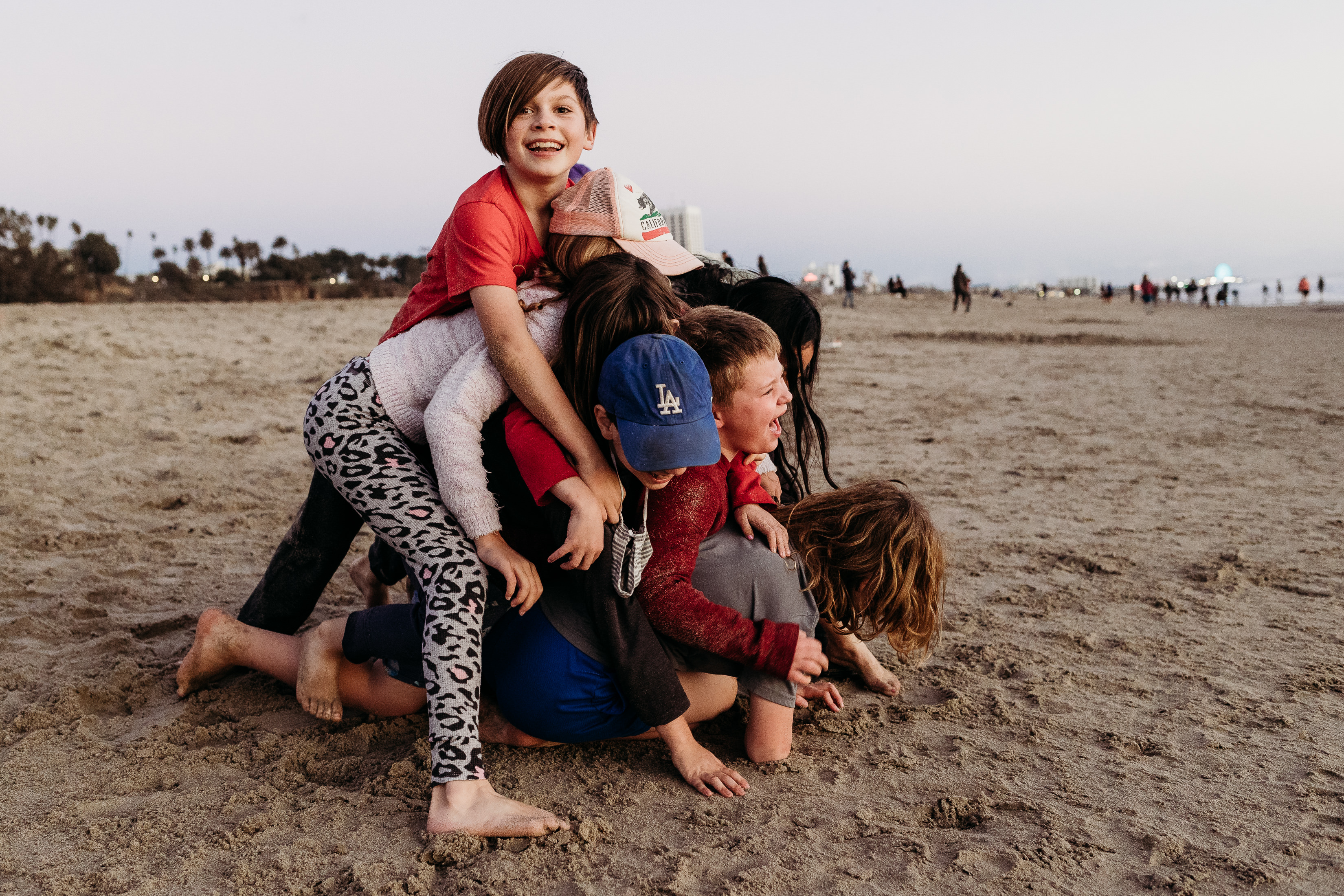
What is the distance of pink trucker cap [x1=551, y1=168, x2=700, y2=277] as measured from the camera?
231cm

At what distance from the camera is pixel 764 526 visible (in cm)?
235

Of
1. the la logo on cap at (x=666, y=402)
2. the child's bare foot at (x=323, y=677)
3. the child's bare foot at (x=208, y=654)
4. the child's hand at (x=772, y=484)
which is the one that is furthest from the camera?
the child's hand at (x=772, y=484)

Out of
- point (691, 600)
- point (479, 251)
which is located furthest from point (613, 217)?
point (691, 600)

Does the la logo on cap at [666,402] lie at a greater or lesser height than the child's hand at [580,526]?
greater

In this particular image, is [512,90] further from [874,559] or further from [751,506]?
[874,559]

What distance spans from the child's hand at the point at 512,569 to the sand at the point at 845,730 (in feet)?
1.53

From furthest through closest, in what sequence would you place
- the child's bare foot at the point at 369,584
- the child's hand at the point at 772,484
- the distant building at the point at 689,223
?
1. the distant building at the point at 689,223
2. the child's bare foot at the point at 369,584
3. the child's hand at the point at 772,484

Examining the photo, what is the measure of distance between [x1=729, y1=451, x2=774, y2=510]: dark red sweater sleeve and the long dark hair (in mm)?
456

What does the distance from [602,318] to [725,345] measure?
324 mm

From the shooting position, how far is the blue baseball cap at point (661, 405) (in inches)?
77.0

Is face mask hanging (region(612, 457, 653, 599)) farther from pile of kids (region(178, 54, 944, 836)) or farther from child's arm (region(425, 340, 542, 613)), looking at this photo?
child's arm (region(425, 340, 542, 613))

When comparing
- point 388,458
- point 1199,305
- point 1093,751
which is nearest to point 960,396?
point 1093,751

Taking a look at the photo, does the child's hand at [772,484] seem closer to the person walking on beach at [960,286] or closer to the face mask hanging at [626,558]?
the face mask hanging at [626,558]

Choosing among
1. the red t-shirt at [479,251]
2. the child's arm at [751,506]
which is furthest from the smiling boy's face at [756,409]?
the red t-shirt at [479,251]
